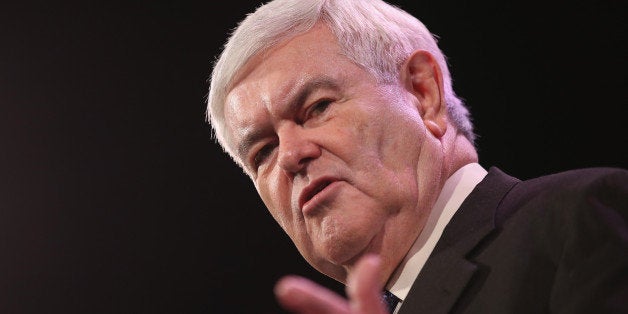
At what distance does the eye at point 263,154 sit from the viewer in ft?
6.70

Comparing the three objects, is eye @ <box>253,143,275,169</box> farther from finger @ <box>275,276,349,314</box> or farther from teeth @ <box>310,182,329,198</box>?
finger @ <box>275,276,349,314</box>

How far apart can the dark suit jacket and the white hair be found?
1.47ft

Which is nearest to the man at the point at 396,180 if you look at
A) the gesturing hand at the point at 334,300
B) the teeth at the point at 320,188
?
the teeth at the point at 320,188

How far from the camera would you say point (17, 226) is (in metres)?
3.76

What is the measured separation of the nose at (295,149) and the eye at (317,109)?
0.14 ft

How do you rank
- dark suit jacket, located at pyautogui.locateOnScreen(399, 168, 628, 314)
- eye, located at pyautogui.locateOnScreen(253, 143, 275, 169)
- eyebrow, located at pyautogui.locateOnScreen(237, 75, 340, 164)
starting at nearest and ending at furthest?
dark suit jacket, located at pyautogui.locateOnScreen(399, 168, 628, 314)
eyebrow, located at pyautogui.locateOnScreen(237, 75, 340, 164)
eye, located at pyautogui.locateOnScreen(253, 143, 275, 169)

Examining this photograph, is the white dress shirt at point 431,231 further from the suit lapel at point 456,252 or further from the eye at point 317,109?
the eye at point 317,109

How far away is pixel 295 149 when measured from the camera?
185 centimetres

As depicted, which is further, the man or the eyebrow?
the eyebrow

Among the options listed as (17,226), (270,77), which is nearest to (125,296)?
(17,226)

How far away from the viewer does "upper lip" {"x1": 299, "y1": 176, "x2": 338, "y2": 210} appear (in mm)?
1819

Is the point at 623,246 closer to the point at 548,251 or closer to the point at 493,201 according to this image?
the point at 548,251

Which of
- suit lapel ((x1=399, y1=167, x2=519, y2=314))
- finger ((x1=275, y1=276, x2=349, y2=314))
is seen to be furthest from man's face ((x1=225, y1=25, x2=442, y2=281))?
finger ((x1=275, y1=276, x2=349, y2=314))

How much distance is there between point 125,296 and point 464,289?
2504 millimetres
